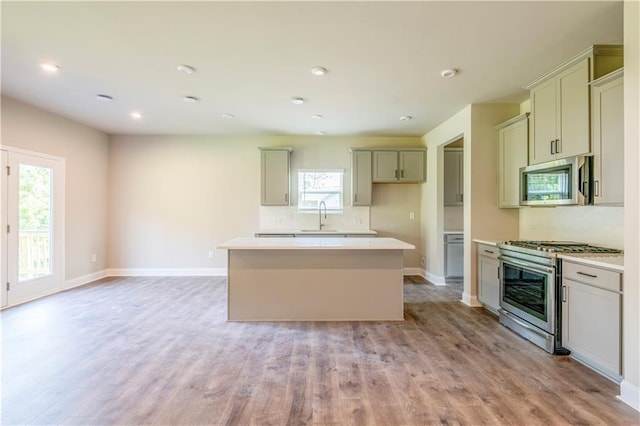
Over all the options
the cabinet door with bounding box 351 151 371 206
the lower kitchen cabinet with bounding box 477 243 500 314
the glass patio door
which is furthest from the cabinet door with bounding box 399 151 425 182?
the glass patio door

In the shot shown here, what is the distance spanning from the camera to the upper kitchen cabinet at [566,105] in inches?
102

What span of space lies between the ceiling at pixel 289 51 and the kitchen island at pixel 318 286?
1.82 meters

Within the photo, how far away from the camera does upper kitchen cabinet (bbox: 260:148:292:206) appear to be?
18.2 feet

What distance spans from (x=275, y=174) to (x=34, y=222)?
351cm

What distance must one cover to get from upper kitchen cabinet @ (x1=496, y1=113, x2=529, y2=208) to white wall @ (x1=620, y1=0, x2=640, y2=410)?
1.45 m

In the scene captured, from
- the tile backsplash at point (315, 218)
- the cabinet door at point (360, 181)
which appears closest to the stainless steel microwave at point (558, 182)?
the cabinet door at point (360, 181)

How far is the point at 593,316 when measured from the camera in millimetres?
2322

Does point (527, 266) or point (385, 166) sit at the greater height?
point (385, 166)

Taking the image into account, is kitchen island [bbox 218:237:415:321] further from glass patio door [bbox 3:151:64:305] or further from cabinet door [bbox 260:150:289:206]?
glass patio door [bbox 3:151:64:305]

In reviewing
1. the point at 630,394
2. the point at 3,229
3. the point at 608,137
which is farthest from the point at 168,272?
the point at 608,137

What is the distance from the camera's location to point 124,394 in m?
2.07

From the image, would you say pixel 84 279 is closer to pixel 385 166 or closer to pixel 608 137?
pixel 385 166

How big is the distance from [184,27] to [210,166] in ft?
11.9

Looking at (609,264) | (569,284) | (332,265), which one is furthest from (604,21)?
(332,265)
